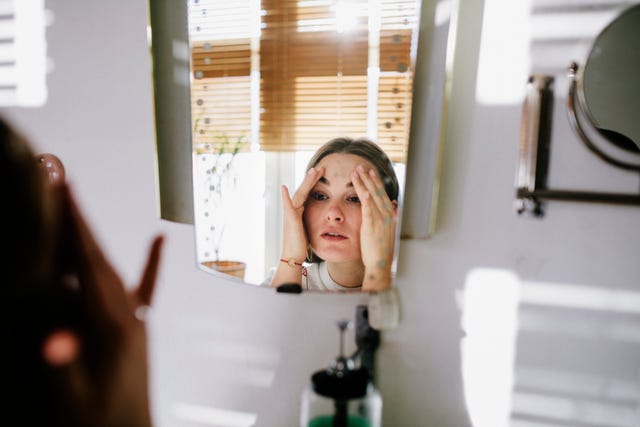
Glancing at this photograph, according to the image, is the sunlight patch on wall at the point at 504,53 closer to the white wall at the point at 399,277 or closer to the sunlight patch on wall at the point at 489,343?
the white wall at the point at 399,277

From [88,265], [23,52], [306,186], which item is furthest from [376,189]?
[23,52]

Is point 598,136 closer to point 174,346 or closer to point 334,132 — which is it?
point 334,132

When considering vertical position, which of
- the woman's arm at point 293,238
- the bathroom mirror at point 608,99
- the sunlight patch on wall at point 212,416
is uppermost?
the bathroom mirror at point 608,99

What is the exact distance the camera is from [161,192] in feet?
3.33

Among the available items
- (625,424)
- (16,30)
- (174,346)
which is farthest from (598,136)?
(16,30)

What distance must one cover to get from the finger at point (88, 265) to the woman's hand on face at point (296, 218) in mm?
345

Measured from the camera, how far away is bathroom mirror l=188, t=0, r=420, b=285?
2.87 feet

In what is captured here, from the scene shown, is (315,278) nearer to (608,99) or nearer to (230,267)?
(230,267)

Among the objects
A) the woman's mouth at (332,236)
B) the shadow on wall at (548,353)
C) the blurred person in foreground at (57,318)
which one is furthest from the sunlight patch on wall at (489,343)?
the blurred person in foreground at (57,318)

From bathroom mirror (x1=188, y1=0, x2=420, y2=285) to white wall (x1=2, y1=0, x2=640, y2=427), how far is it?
0.42ft

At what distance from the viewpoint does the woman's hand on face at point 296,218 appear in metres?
0.91

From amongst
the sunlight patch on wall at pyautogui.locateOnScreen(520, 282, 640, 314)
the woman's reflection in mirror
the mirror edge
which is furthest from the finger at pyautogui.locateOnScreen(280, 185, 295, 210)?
the sunlight patch on wall at pyautogui.locateOnScreen(520, 282, 640, 314)

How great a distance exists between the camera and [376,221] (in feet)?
2.94

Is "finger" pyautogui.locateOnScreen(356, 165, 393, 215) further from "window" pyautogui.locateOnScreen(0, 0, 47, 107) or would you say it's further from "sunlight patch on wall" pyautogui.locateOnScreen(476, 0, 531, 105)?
"window" pyautogui.locateOnScreen(0, 0, 47, 107)
